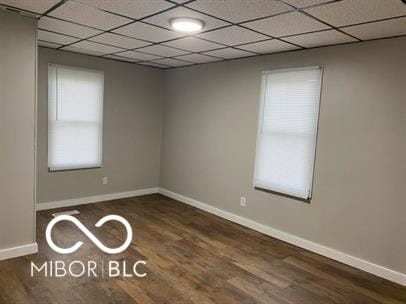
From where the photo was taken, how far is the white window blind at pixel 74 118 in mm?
4484

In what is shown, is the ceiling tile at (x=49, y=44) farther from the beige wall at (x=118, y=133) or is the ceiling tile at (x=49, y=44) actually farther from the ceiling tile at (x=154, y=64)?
the ceiling tile at (x=154, y=64)

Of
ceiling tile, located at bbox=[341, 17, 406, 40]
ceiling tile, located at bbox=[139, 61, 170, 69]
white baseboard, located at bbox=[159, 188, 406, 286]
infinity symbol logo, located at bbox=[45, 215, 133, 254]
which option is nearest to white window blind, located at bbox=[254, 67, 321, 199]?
white baseboard, located at bbox=[159, 188, 406, 286]

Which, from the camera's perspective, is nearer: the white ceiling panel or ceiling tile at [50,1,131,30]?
the white ceiling panel

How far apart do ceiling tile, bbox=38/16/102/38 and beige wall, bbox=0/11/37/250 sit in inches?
5.8

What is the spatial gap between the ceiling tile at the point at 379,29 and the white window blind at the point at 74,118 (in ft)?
11.8

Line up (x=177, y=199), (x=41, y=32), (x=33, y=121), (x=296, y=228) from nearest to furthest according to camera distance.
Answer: (x=33, y=121) < (x=41, y=32) < (x=296, y=228) < (x=177, y=199)

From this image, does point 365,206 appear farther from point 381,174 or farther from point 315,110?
point 315,110

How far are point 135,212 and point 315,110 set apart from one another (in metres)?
2.88

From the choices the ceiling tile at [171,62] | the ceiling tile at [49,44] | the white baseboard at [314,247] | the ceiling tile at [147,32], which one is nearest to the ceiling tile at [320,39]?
the ceiling tile at [147,32]

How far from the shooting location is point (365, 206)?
10.4 feet

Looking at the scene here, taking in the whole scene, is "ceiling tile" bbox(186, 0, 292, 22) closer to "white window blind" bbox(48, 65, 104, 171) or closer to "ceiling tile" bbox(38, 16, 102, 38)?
"ceiling tile" bbox(38, 16, 102, 38)

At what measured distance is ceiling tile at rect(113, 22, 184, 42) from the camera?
9.79 ft

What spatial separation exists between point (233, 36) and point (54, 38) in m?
2.12

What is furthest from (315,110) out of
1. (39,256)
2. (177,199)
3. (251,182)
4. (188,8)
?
(39,256)
